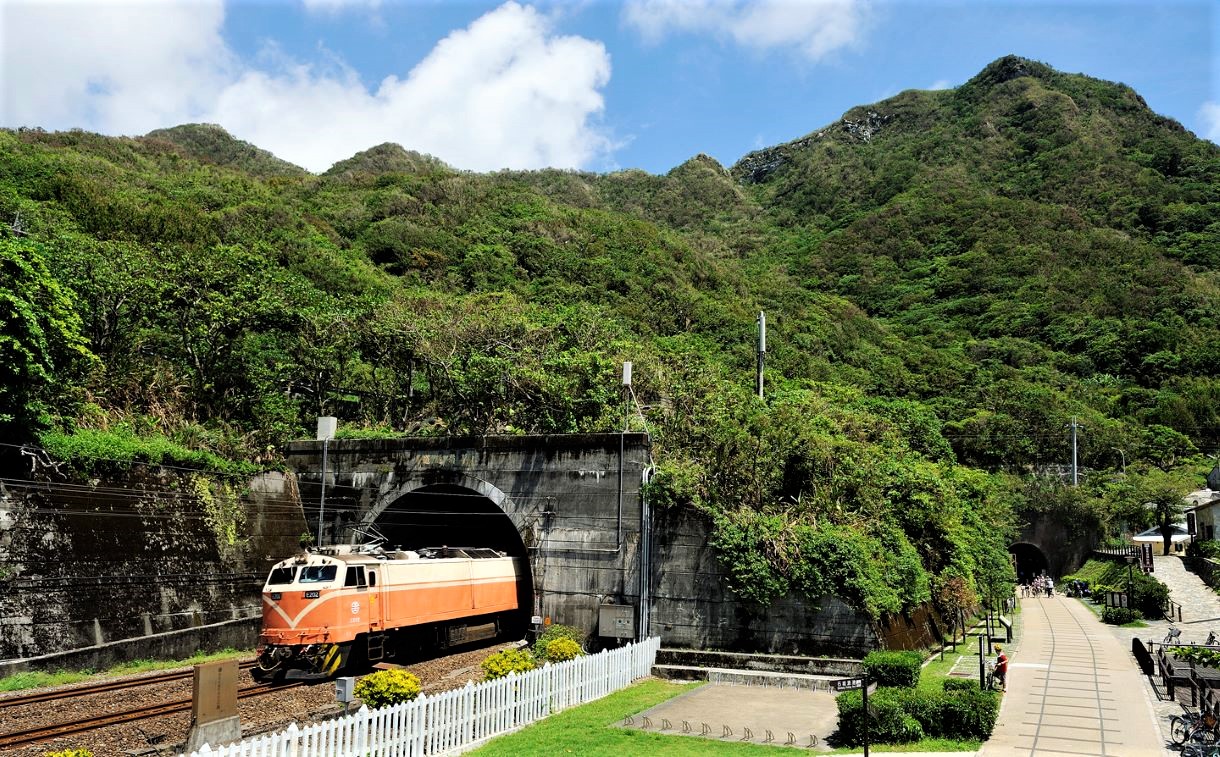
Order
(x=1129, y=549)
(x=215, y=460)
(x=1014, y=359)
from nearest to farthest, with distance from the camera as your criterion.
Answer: (x=215, y=460) → (x=1129, y=549) → (x=1014, y=359)

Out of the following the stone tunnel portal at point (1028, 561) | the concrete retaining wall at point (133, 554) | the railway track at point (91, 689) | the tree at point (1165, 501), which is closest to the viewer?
the railway track at point (91, 689)

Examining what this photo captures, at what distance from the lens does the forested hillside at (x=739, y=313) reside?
23828mm

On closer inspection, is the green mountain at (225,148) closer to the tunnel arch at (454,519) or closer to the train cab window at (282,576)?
the tunnel arch at (454,519)

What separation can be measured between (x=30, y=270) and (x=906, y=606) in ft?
80.0

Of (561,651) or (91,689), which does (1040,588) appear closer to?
(561,651)

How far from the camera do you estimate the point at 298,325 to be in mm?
33469

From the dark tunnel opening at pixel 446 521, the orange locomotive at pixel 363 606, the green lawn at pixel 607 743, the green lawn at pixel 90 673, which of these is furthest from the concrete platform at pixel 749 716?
the green lawn at pixel 90 673

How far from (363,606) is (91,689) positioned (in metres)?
5.53

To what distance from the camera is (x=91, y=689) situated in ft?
52.0

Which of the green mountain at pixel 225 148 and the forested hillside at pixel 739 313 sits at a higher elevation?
the green mountain at pixel 225 148

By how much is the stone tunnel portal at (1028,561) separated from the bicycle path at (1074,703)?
27867 mm

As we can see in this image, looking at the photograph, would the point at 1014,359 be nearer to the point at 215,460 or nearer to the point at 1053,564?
the point at 1053,564

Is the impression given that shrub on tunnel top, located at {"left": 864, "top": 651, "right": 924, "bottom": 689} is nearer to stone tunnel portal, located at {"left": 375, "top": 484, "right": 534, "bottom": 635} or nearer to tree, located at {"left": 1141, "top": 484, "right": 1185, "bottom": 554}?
stone tunnel portal, located at {"left": 375, "top": 484, "right": 534, "bottom": 635}

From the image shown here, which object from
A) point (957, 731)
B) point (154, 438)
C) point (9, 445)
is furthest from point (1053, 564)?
point (9, 445)
